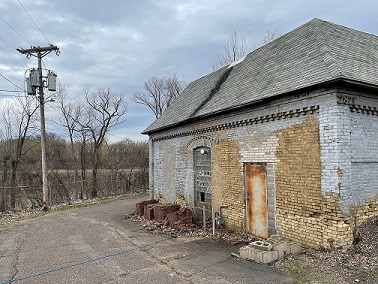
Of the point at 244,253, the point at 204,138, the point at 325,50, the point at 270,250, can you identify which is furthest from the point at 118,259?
the point at 325,50

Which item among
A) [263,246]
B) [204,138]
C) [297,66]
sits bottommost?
[263,246]

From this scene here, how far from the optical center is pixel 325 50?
25.2ft

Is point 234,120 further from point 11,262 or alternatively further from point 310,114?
point 11,262

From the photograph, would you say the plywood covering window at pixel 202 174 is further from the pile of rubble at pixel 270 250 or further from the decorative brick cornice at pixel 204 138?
the pile of rubble at pixel 270 250

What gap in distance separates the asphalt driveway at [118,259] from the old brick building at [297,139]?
64.0 inches

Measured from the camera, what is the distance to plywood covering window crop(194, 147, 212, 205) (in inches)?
428

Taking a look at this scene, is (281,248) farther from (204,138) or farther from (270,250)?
(204,138)

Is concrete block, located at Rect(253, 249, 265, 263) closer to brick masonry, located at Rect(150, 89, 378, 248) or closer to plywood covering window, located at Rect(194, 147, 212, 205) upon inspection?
brick masonry, located at Rect(150, 89, 378, 248)

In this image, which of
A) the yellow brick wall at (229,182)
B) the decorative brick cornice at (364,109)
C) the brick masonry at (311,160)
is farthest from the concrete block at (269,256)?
the decorative brick cornice at (364,109)

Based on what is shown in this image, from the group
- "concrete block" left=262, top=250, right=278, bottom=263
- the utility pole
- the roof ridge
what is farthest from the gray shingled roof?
the utility pole

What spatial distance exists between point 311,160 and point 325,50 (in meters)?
2.98

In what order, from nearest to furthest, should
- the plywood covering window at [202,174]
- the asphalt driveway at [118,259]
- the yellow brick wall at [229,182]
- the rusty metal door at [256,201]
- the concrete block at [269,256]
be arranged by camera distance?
the asphalt driveway at [118,259]
the concrete block at [269,256]
the rusty metal door at [256,201]
the yellow brick wall at [229,182]
the plywood covering window at [202,174]

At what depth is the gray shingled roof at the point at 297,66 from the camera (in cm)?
702

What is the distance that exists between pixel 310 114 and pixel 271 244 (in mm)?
3105
